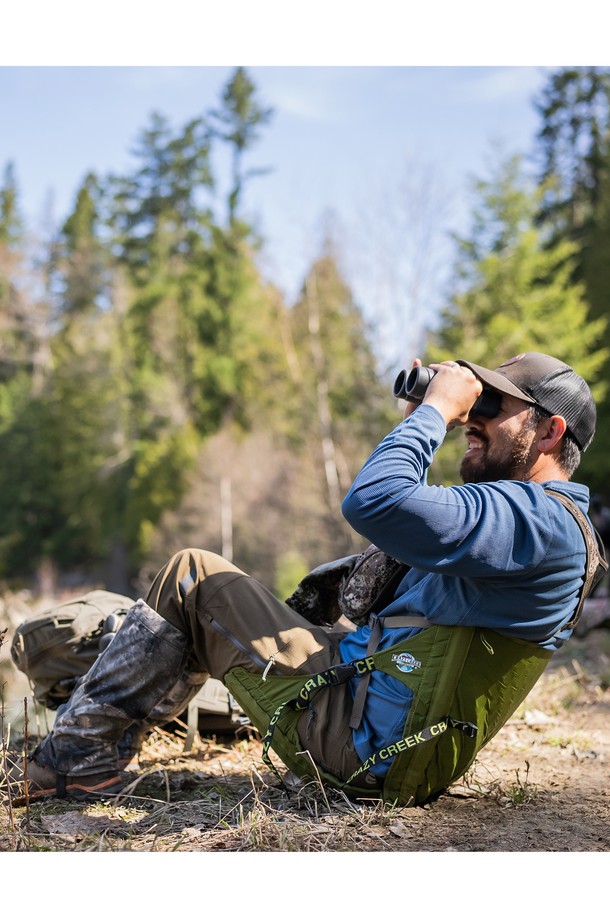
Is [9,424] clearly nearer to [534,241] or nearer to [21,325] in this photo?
[21,325]

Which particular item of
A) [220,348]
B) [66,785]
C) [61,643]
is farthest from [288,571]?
[66,785]

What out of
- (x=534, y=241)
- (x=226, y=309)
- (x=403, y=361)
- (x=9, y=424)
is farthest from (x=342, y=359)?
(x=9, y=424)

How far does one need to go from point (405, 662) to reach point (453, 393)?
769 mm

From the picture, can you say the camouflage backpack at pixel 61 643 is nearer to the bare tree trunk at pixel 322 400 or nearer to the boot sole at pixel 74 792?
the boot sole at pixel 74 792

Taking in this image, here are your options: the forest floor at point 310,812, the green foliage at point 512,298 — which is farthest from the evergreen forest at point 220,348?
the forest floor at point 310,812

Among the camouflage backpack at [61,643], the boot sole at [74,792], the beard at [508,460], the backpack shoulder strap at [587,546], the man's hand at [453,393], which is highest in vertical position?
the man's hand at [453,393]

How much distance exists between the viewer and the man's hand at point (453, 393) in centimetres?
259

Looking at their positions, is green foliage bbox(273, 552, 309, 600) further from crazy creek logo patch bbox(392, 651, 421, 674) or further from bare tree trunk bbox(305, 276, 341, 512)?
crazy creek logo patch bbox(392, 651, 421, 674)

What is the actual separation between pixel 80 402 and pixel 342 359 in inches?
694

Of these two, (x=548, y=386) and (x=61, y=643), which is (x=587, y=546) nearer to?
(x=548, y=386)

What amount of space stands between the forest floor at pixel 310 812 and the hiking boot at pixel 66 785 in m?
0.04

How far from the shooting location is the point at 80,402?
129 ft

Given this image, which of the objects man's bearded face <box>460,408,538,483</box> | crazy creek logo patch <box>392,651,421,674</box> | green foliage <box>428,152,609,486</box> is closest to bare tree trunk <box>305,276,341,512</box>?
green foliage <box>428,152,609,486</box>

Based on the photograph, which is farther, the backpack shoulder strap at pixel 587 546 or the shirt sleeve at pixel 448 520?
the backpack shoulder strap at pixel 587 546
